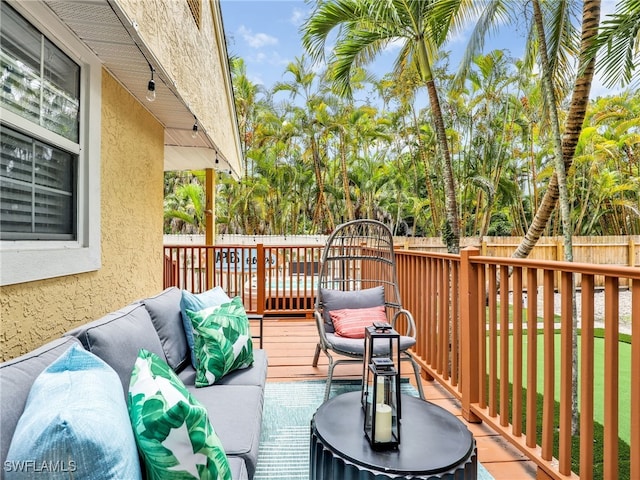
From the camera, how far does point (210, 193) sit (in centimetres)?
634

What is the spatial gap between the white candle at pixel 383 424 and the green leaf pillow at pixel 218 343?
3.71 ft

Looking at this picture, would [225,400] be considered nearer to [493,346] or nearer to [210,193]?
[493,346]

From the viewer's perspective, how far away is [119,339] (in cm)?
147

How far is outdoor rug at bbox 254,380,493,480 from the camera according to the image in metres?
1.95

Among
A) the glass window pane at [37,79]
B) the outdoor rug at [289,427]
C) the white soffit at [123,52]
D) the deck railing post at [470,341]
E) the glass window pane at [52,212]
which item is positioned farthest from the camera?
the deck railing post at [470,341]

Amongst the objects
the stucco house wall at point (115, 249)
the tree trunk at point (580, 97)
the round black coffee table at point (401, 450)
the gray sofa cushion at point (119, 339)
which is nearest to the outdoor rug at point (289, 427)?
the round black coffee table at point (401, 450)

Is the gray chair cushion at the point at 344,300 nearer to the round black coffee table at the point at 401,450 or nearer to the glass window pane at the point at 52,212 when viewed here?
the round black coffee table at the point at 401,450

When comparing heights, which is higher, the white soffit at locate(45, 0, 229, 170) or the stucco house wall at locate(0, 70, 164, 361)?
the white soffit at locate(45, 0, 229, 170)

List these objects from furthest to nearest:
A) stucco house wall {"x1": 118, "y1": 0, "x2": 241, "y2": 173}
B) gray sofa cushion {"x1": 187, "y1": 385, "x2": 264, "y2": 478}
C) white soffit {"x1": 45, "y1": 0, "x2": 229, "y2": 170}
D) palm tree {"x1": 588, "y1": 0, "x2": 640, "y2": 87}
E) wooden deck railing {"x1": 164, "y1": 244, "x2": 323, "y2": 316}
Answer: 1. wooden deck railing {"x1": 164, "y1": 244, "x2": 323, "y2": 316}
2. palm tree {"x1": 588, "y1": 0, "x2": 640, "y2": 87}
3. stucco house wall {"x1": 118, "y1": 0, "x2": 241, "y2": 173}
4. white soffit {"x1": 45, "y1": 0, "x2": 229, "y2": 170}
5. gray sofa cushion {"x1": 187, "y1": 385, "x2": 264, "y2": 478}

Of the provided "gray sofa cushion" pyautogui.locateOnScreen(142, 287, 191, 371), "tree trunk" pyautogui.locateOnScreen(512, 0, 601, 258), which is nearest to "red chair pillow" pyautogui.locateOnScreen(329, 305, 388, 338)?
"gray sofa cushion" pyautogui.locateOnScreen(142, 287, 191, 371)

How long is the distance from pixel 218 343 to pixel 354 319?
1.27 meters

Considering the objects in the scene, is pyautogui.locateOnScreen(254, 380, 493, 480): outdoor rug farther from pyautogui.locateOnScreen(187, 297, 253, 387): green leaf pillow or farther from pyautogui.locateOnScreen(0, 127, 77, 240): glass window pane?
pyautogui.locateOnScreen(0, 127, 77, 240): glass window pane

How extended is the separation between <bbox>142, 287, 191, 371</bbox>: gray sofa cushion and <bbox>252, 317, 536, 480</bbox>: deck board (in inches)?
47.1

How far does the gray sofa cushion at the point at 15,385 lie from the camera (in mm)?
853
